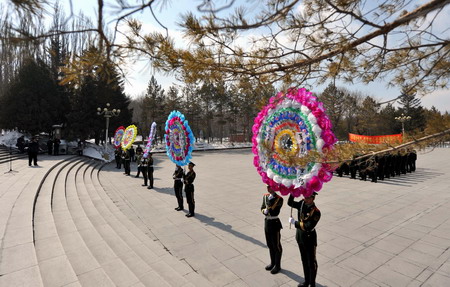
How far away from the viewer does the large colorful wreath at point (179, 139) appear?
688 centimetres

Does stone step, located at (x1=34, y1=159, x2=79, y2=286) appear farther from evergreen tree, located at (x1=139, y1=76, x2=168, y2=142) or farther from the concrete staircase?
evergreen tree, located at (x1=139, y1=76, x2=168, y2=142)

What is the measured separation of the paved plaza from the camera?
3.81 metres

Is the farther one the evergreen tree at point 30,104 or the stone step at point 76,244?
the evergreen tree at point 30,104

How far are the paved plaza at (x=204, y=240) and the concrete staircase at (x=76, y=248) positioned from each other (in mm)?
18

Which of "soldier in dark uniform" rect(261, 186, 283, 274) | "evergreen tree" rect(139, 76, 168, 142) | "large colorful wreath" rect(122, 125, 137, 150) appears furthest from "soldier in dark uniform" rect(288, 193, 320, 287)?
"evergreen tree" rect(139, 76, 168, 142)

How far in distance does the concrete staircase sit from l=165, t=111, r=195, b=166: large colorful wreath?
2199 mm

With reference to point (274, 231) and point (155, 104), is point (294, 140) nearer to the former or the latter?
point (274, 231)

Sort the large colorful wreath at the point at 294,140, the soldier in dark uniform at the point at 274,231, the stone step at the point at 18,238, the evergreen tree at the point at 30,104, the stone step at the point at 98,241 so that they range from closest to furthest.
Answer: the large colorful wreath at the point at 294,140
the stone step at the point at 18,238
the stone step at the point at 98,241
the soldier in dark uniform at the point at 274,231
the evergreen tree at the point at 30,104

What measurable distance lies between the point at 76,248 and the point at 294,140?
175 inches

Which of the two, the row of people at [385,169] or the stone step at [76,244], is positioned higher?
the row of people at [385,169]

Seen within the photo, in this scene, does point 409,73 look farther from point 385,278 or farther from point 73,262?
point 73,262

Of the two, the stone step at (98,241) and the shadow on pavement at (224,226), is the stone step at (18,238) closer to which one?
the stone step at (98,241)

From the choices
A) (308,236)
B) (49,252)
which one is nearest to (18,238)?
(49,252)

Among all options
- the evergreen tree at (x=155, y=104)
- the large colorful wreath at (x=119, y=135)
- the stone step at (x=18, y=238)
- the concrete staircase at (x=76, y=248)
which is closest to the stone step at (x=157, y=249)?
the concrete staircase at (x=76, y=248)
